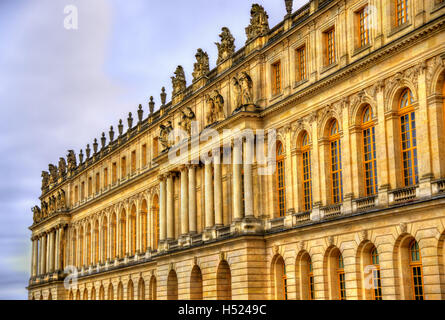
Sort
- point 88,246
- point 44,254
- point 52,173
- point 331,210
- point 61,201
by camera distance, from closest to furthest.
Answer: point 331,210, point 88,246, point 61,201, point 44,254, point 52,173

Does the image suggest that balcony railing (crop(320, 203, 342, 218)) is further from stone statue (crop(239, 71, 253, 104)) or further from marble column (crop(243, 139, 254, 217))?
stone statue (crop(239, 71, 253, 104))

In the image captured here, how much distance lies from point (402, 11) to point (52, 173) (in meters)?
72.1

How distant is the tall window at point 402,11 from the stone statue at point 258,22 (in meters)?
12.3

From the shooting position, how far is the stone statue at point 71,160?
8738cm

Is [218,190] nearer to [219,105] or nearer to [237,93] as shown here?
[219,105]

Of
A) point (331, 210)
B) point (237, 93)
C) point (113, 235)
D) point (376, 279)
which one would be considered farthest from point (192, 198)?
point (113, 235)

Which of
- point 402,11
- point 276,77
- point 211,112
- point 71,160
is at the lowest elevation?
point 402,11

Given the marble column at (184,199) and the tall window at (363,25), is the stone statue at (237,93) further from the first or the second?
the tall window at (363,25)

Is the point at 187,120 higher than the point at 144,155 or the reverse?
the reverse

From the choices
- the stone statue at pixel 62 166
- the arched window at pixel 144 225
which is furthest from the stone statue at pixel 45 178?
the arched window at pixel 144 225

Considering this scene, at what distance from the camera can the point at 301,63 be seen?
4134 cm

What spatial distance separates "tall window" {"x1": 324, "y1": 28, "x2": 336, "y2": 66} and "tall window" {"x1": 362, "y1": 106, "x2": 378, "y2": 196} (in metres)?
4.23

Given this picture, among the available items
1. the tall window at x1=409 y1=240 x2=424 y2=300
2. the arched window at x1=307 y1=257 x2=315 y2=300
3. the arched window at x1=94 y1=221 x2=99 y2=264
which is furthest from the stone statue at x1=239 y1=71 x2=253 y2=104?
the arched window at x1=94 y1=221 x2=99 y2=264
